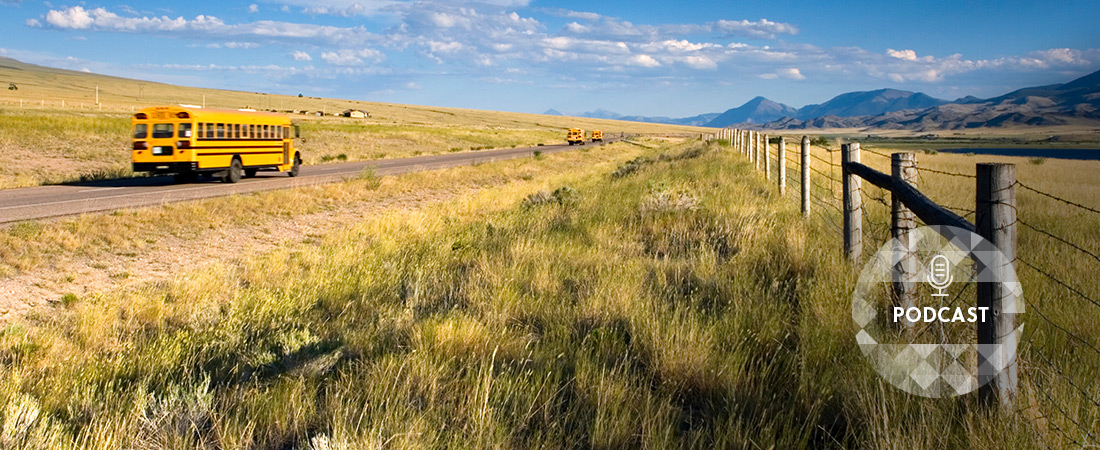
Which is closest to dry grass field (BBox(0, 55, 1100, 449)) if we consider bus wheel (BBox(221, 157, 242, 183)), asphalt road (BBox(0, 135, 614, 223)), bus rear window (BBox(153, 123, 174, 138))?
asphalt road (BBox(0, 135, 614, 223))

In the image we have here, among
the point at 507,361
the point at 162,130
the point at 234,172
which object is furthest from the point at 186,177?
the point at 507,361

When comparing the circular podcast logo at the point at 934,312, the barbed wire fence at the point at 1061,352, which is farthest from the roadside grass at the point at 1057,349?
the circular podcast logo at the point at 934,312

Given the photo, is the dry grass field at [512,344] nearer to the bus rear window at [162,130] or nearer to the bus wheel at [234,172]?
the bus rear window at [162,130]

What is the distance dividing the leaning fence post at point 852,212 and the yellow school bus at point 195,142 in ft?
61.7

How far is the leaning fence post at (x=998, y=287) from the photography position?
3.20 meters

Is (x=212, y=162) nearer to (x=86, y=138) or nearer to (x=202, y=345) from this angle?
(x=86, y=138)

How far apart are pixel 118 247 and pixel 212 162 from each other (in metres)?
11.6

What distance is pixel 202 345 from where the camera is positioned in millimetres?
5188

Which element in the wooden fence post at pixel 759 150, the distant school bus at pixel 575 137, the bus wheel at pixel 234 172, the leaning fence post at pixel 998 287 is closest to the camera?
the leaning fence post at pixel 998 287

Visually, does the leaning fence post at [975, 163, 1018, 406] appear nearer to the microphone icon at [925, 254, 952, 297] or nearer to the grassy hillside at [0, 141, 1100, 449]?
the grassy hillside at [0, 141, 1100, 449]

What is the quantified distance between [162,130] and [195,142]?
3.46 feet

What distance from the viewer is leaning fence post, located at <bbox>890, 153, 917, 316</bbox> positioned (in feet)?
16.5

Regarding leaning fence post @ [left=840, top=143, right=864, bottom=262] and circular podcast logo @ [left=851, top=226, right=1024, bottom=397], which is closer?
circular podcast logo @ [left=851, top=226, right=1024, bottom=397]

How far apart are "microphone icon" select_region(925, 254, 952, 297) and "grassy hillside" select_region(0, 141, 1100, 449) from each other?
559 mm
